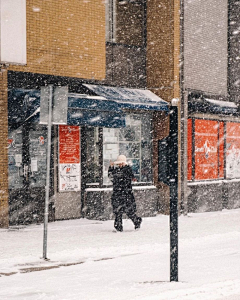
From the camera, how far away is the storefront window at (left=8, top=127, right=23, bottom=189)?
1458cm

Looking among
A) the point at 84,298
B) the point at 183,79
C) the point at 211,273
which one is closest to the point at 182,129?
the point at 183,79

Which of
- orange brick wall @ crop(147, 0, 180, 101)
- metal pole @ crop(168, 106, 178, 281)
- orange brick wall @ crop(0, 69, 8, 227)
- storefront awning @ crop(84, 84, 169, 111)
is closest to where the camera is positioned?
metal pole @ crop(168, 106, 178, 281)

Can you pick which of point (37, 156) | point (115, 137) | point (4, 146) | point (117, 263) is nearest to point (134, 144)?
point (115, 137)

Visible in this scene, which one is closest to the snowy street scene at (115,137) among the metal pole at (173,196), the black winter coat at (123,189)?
the black winter coat at (123,189)

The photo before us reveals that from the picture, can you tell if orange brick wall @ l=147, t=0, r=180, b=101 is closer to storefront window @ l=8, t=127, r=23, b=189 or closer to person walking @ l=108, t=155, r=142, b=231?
person walking @ l=108, t=155, r=142, b=231

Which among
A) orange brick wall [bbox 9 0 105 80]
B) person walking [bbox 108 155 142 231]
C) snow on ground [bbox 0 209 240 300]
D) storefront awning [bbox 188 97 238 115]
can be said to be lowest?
snow on ground [bbox 0 209 240 300]

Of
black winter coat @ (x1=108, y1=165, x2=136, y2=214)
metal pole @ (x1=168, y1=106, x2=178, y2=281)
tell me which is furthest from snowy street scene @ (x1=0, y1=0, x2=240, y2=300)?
metal pole @ (x1=168, y1=106, x2=178, y2=281)

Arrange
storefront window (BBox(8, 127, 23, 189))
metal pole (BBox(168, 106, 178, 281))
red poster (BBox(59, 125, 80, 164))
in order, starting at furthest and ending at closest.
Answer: red poster (BBox(59, 125, 80, 164)) → storefront window (BBox(8, 127, 23, 189)) → metal pole (BBox(168, 106, 178, 281))

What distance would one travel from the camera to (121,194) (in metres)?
13.5

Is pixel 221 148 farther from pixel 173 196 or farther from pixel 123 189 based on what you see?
pixel 173 196

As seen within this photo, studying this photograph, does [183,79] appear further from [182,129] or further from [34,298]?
[34,298]

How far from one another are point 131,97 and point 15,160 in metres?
3.60

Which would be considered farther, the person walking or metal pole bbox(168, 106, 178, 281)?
the person walking

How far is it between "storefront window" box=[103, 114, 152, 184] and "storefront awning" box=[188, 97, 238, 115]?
149 centimetres
